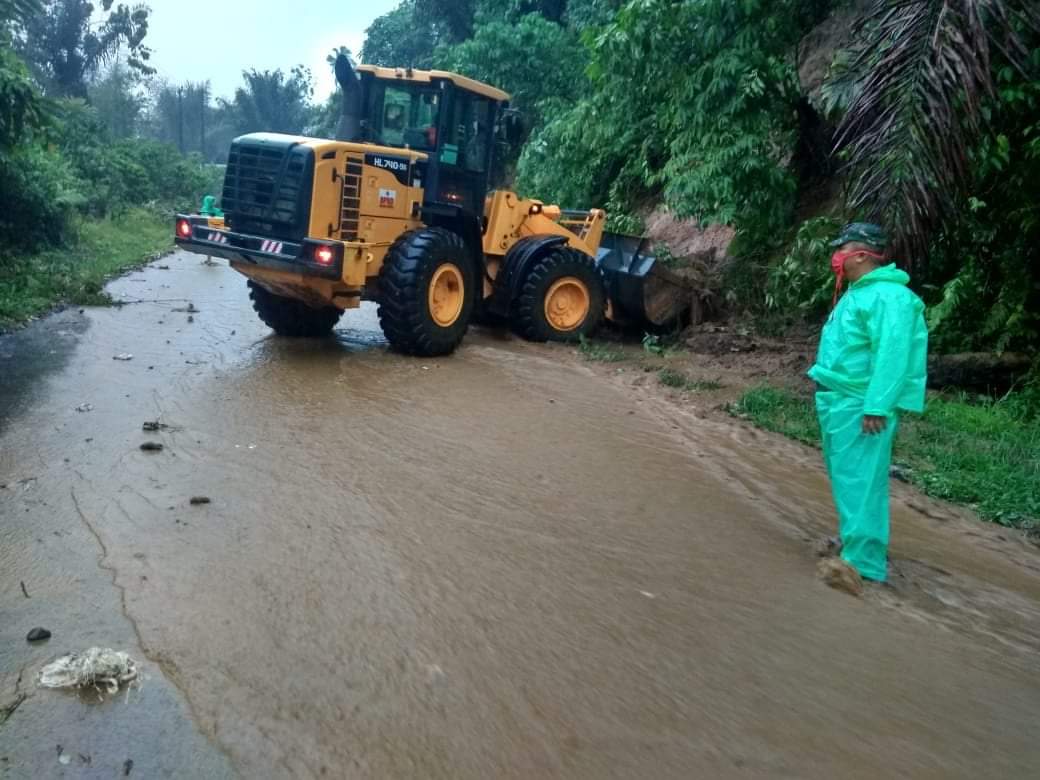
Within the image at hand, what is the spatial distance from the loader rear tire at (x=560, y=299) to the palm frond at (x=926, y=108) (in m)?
4.48

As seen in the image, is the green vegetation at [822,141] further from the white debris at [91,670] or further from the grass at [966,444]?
the white debris at [91,670]

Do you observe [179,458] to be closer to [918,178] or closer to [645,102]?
[918,178]

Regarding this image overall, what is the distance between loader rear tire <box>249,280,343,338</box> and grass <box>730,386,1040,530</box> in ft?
15.2

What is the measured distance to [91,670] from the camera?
9.96 ft

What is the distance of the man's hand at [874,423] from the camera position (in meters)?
4.11

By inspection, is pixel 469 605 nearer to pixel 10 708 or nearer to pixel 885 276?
pixel 10 708

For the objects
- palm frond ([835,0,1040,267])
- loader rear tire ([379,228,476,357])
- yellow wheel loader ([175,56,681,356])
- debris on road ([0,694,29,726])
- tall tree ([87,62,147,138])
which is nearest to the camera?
debris on road ([0,694,29,726])

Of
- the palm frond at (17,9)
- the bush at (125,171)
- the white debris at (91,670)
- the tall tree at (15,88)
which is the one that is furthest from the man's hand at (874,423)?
the bush at (125,171)

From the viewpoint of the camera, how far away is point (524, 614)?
383 cm

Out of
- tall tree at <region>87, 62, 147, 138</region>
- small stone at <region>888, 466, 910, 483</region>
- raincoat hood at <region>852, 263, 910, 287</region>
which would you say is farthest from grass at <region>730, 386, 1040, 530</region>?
tall tree at <region>87, 62, 147, 138</region>

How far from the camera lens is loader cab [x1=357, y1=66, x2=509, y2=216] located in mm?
9359

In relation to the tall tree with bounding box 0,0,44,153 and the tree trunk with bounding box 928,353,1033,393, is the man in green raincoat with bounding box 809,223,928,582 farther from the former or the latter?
the tall tree with bounding box 0,0,44,153

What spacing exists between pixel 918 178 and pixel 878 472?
8.85 feet

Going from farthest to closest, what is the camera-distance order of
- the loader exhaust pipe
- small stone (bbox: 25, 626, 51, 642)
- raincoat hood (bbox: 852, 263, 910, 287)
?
the loader exhaust pipe → raincoat hood (bbox: 852, 263, 910, 287) → small stone (bbox: 25, 626, 51, 642)
